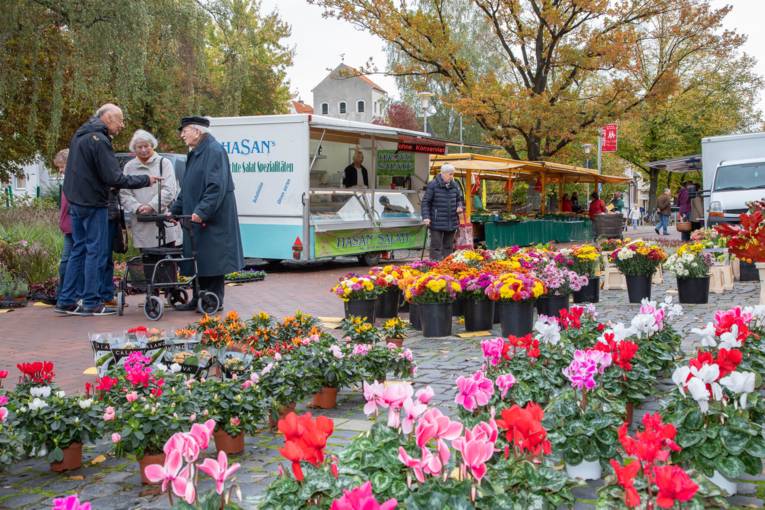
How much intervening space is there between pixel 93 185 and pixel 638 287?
663 centimetres

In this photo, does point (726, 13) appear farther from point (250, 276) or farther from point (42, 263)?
point (42, 263)

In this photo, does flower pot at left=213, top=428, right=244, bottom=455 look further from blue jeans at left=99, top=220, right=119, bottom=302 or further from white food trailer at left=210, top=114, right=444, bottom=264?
white food trailer at left=210, top=114, right=444, bottom=264

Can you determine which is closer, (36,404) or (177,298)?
(36,404)

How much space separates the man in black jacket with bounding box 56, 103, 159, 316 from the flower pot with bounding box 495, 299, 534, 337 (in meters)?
3.93

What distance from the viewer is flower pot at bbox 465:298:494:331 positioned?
7629 mm

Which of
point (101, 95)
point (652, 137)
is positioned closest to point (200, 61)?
point (101, 95)

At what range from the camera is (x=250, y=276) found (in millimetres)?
12648

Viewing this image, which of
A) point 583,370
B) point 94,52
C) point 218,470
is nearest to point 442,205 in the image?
point 94,52

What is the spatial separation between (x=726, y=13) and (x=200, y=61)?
16754 mm

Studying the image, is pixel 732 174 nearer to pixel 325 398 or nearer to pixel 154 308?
pixel 154 308

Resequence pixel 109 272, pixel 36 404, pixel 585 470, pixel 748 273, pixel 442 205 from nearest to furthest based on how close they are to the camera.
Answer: pixel 585 470 → pixel 36 404 → pixel 109 272 → pixel 442 205 → pixel 748 273

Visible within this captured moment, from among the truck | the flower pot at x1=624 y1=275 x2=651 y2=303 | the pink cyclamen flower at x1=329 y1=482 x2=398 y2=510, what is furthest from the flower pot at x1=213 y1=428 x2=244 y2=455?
the truck

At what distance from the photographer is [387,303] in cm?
845

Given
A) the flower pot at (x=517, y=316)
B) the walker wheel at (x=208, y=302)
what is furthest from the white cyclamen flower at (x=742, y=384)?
the walker wheel at (x=208, y=302)
